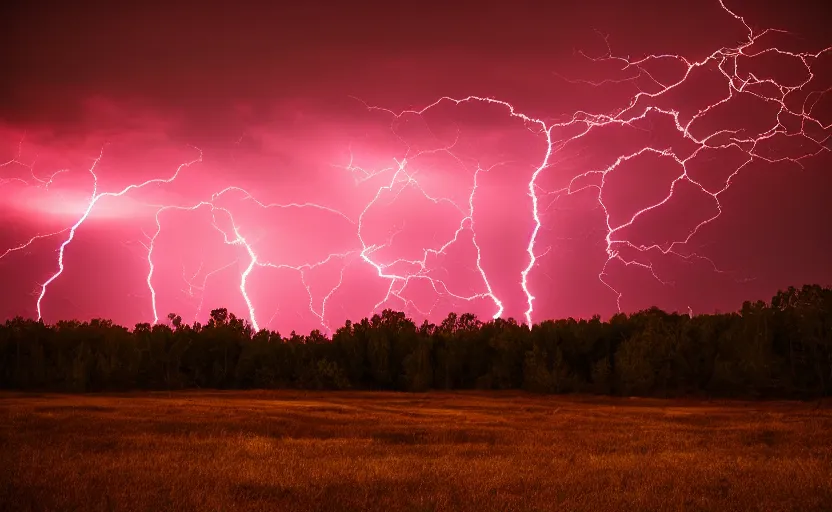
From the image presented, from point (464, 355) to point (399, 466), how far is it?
5133 centimetres

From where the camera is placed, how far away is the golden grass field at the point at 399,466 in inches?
425

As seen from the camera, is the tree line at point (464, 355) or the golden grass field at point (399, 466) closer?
the golden grass field at point (399, 466)

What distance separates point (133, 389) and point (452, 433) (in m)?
45.0

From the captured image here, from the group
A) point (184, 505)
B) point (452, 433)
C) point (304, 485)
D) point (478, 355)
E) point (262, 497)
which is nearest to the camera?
point (184, 505)

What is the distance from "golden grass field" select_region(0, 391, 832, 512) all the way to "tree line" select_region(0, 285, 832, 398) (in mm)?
30270

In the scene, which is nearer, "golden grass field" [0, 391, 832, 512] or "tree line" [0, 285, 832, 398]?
"golden grass field" [0, 391, 832, 512]

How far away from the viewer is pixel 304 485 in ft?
39.2

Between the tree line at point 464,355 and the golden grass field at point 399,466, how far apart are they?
30.3 meters

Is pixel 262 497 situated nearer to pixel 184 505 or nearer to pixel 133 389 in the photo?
pixel 184 505

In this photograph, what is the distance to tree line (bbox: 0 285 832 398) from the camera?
53.4m

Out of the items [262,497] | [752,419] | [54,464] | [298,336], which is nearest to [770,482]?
[262,497]

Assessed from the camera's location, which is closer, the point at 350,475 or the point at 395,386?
the point at 350,475

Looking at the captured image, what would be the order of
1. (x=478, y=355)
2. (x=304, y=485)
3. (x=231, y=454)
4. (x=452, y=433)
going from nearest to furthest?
(x=304, y=485) < (x=231, y=454) < (x=452, y=433) < (x=478, y=355)

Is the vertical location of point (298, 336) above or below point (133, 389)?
above
